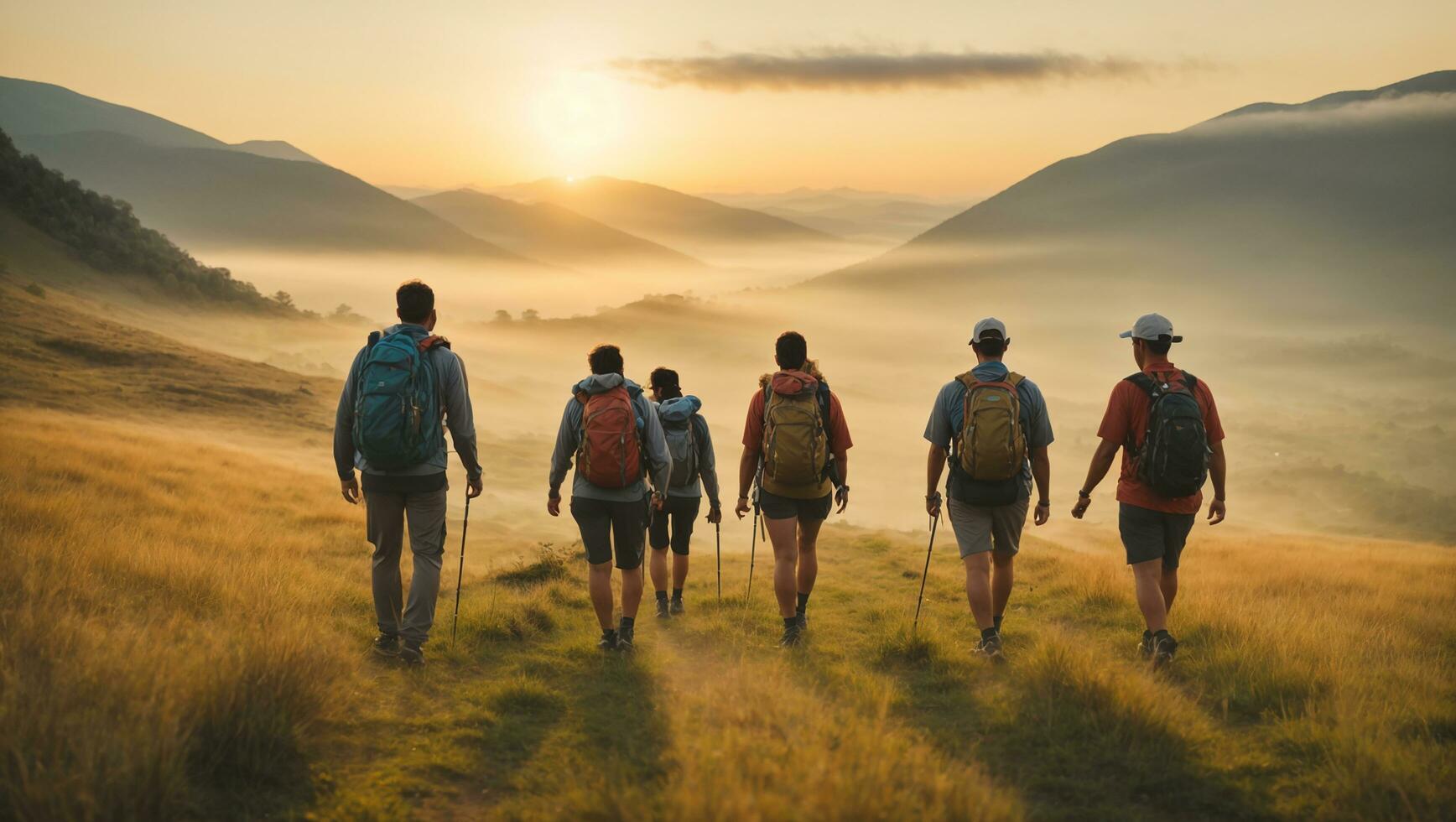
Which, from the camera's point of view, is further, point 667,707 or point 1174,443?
point 1174,443

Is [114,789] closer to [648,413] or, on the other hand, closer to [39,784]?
[39,784]

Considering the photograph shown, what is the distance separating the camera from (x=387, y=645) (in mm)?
6578

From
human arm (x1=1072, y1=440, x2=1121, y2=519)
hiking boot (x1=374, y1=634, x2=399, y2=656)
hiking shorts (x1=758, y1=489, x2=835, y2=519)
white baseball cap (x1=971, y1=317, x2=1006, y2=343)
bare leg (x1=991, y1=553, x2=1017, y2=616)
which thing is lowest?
hiking boot (x1=374, y1=634, x2=399, y2=656)

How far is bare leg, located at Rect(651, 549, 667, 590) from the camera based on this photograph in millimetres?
9062

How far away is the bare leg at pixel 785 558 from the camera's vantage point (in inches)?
287

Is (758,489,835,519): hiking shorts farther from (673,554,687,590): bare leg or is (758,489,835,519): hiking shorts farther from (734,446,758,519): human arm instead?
(673,554,687,590): bare leg

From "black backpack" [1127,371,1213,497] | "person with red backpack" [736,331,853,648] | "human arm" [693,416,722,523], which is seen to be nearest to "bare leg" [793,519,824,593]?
"person with red backpack" [736,331,853,648]

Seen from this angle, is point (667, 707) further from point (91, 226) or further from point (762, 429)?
point (91, 226)

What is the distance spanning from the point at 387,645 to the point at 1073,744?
4.43 metres

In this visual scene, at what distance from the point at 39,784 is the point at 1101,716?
4868 millimetres

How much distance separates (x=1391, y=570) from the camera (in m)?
13.3

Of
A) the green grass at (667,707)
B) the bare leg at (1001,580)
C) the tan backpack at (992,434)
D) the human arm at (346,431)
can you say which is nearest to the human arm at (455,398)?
the human arm at (346,431)

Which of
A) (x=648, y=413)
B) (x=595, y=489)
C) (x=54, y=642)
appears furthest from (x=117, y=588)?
(x=648, y=413)

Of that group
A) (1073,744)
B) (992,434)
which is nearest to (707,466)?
(992,434)
